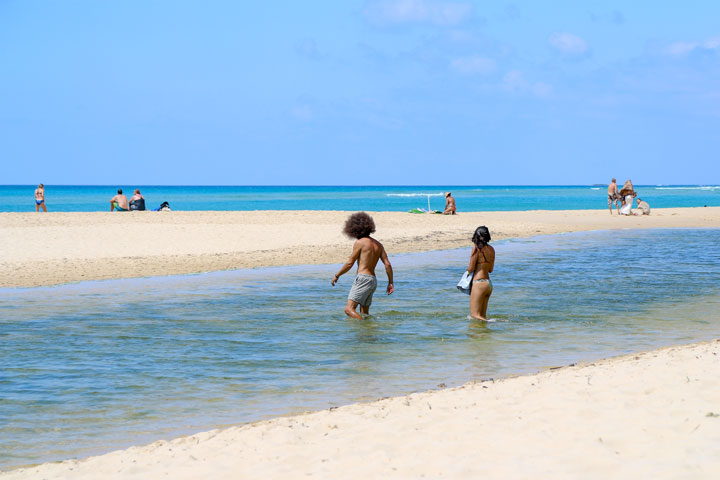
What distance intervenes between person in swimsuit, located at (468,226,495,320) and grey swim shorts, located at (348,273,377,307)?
1.41 metres

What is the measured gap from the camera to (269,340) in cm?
1010

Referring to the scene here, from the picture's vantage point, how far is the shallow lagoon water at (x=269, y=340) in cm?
693

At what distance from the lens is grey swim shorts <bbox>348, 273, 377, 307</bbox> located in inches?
437

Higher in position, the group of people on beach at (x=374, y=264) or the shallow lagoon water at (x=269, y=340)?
the group of people on beach at (x=374, y=264)

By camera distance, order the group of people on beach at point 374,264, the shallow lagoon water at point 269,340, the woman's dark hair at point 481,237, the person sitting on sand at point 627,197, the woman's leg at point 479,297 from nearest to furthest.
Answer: the shallow lagoon water at point 269,340, the woman's dark hair at point 481,237, the group of people on beach at point 374,264, the woman's leg at point 479,297, the person sitting on sand at point 627,197

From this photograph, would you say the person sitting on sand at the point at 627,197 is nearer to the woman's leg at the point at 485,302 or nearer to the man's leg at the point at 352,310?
the woman's leg at the point at 485,302

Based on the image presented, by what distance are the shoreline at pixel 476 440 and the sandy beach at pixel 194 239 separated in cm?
1139

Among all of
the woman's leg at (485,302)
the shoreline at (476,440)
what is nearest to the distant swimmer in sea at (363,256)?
the woman's leg at (485,302)

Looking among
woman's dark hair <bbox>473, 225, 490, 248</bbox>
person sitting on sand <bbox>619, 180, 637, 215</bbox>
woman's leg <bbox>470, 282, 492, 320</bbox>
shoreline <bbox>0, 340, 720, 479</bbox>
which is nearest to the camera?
shoreline <bbox>0, 340, 720, 479</bbox>

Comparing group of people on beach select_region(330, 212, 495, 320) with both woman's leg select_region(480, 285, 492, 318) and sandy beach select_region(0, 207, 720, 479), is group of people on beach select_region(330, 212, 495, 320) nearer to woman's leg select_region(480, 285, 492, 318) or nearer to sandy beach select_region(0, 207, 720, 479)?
woman's leg select_region(480, 285, 492, 318)

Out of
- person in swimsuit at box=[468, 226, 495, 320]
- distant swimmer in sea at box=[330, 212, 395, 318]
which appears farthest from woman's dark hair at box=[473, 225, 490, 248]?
distant swimmer in sea at box=[330, 212, 395, 318]

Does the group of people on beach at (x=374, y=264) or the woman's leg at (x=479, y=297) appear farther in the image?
the woman's leg at (x=479, y=297)

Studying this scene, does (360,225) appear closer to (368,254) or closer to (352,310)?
(368,254)

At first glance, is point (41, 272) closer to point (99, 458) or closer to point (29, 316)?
point (29, 316)
